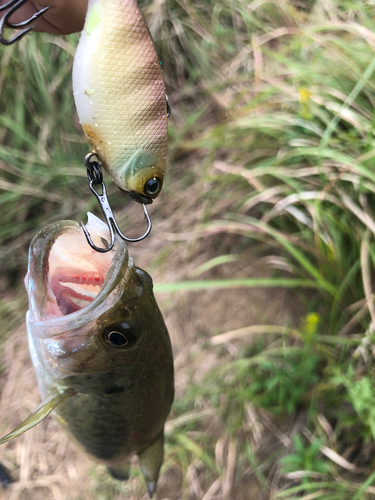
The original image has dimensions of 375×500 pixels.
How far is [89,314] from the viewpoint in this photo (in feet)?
2.47

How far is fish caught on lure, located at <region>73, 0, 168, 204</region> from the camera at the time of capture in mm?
614

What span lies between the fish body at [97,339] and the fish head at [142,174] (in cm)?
13

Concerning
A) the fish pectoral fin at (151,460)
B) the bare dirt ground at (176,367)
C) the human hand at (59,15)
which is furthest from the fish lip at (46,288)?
the bare dirt ground at (176,367)

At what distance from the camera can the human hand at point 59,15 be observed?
834 mm

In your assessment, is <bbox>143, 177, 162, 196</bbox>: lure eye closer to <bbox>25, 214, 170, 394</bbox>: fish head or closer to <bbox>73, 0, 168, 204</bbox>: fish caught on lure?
<bbox>73, 0, 168, 204</bbox>: fish caught on lure

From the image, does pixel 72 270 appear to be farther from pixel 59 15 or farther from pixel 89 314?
pixel 59 15

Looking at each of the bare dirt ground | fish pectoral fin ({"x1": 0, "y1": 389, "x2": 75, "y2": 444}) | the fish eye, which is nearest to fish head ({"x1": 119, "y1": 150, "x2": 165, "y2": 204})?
the fish eye

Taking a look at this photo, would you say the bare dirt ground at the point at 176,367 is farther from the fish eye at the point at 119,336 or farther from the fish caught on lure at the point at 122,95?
the fish caught on lure at the point at 122,95

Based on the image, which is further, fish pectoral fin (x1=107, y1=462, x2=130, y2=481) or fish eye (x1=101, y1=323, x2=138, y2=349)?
fish pectoral fin (x1=107, y1=462, x2=130, y2=481)

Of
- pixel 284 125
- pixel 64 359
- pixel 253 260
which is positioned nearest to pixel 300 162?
pixel 284 125

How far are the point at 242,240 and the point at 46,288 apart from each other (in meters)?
1.70

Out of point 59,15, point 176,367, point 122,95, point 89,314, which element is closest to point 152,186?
point 122,95

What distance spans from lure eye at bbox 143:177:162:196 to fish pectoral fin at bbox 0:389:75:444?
542 mm

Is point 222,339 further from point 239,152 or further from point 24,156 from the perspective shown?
point 24,156
